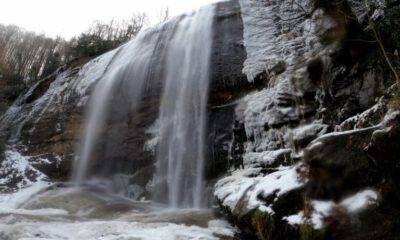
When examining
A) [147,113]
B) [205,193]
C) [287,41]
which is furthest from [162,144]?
[287,41]

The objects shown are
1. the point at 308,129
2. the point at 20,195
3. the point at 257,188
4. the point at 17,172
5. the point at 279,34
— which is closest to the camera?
the point at 257,188

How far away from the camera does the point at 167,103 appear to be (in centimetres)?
1094

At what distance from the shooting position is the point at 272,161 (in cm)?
777

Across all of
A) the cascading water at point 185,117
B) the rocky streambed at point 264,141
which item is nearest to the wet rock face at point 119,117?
the rocky streambed at point 264,141

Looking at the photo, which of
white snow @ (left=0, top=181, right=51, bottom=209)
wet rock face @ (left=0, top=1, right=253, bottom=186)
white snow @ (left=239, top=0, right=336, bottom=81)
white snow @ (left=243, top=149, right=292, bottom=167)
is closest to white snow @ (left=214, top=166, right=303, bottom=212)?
white snow @ (left=243, top=149, right=292, bottom=167)

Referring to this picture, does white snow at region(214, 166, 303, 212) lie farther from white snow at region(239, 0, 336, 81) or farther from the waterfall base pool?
white snow at region(239, 0, 336, 81)

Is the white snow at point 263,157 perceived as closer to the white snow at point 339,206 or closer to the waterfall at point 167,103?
the waterfall at point 167,103

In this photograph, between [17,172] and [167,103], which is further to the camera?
[17,172]

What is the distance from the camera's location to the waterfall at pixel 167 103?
968 centimetres

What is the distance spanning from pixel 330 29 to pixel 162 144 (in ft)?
15.6

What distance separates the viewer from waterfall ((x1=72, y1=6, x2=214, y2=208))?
9680 mm

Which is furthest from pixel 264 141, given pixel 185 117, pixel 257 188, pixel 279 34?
pixel 279 34

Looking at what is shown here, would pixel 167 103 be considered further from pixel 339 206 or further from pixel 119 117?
pixel 339 206

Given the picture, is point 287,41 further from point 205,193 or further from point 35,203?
point 35,203
